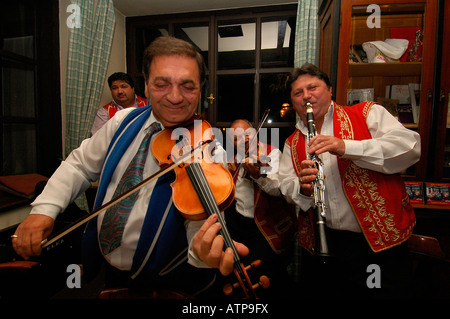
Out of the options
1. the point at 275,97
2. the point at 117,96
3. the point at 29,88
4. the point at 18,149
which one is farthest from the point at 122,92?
the point at 275,97

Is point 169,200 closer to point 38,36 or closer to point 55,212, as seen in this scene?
point 55,212

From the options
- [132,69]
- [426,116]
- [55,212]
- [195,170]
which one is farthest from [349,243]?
[132,69]

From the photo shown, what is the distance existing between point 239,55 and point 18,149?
3.12 m

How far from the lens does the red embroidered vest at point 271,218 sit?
6.95 ft

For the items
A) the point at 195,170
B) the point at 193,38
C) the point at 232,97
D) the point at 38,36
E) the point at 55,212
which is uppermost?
the point at 193,38

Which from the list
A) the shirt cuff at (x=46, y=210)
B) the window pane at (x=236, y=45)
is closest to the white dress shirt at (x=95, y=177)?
the shirt cuff at (x=46, y=210)

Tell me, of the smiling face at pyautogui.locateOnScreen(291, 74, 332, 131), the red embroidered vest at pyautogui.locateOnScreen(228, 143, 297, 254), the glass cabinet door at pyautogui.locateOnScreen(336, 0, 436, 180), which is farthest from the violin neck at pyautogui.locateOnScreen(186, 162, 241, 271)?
the glass cabinet door at pyautogui.locateOnScreen(336, 0, 436, 180)

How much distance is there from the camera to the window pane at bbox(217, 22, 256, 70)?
12.2ft

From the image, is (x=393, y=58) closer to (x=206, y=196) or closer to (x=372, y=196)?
(x=372, y=196)

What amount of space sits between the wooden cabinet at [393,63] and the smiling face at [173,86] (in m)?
1.64

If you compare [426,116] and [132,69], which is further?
[132,69]
